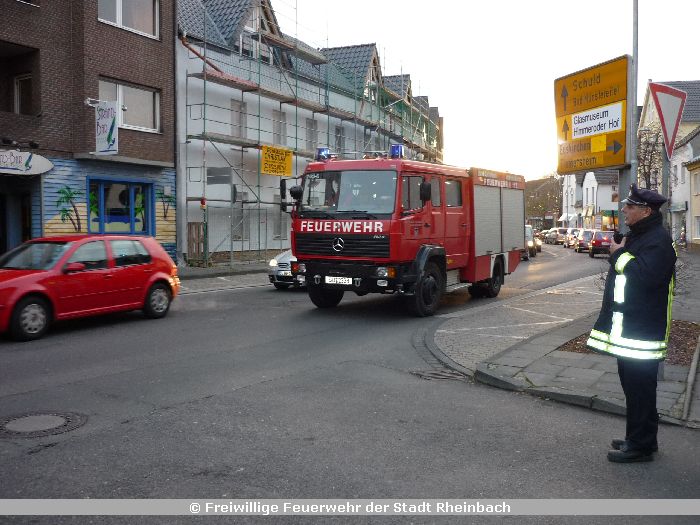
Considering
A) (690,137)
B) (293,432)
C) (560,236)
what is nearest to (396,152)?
(293,432)

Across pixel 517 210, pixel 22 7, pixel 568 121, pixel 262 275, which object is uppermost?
pixel 22 7

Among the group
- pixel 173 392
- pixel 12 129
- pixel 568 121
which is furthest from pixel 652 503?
pixel 12 129

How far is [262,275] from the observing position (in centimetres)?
2284

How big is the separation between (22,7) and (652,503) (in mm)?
19601

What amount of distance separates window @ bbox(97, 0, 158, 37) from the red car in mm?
11802

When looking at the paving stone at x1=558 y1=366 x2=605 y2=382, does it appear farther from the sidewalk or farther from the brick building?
the brick building

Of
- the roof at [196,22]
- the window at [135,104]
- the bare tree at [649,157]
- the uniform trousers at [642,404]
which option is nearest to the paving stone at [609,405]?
the uniform trousers at [642,404]

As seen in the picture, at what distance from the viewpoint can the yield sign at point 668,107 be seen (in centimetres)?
725

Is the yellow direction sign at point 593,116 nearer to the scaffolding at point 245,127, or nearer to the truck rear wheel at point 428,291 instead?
the truck rear wheel at point 428,291

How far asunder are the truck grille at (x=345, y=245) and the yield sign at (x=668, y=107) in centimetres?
515

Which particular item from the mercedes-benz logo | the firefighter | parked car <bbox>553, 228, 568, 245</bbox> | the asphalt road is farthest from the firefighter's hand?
parked car <bbox>553, 228, 568, 245</bbox>

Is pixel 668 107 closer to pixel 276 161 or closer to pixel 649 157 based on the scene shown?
pixel 276 161

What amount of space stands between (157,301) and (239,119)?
1637 centimetres

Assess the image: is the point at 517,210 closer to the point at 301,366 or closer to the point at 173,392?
the point at 301,366
